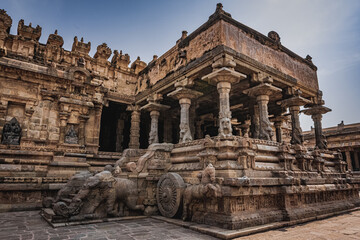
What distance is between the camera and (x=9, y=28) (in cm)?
1103

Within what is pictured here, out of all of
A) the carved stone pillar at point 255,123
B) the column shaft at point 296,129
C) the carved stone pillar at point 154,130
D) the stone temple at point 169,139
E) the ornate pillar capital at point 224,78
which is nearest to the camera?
the stone temple at point 169,139

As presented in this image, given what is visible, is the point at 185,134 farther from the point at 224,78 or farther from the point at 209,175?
the point at 209,175

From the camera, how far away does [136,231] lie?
16.5ft

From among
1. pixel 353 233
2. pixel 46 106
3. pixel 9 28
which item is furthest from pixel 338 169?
pixel 9 28

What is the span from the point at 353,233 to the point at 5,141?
463 inches

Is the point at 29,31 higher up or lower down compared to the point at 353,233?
higher up

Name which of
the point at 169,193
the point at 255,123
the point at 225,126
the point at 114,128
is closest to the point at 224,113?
the point at 225,126

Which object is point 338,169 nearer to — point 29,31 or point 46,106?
point 46,106

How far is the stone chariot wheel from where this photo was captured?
622 cm

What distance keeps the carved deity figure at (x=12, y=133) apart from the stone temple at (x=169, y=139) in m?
0.03

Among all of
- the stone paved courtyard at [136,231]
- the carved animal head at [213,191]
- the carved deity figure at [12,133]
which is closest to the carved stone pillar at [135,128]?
the carved deity figure at [12,133]

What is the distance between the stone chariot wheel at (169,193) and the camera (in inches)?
245

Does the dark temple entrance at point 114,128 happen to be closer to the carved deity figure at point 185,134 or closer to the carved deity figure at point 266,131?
the carved deity figure at point 185,134

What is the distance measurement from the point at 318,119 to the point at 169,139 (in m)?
8.51
